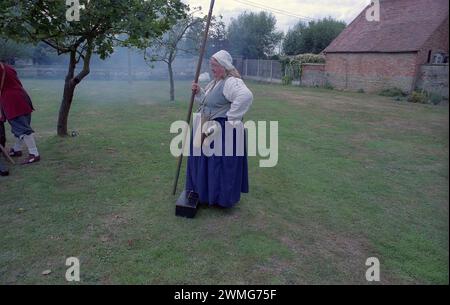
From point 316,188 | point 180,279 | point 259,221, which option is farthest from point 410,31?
point 180,279

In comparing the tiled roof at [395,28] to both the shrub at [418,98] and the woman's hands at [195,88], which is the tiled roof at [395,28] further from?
the woman's hands at [195,88]

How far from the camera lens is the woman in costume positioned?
3.60 meters

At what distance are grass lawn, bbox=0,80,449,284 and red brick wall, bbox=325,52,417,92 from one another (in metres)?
12.9

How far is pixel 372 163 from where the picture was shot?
6.38 meters

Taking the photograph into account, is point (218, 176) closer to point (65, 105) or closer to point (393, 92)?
point (65, 105)

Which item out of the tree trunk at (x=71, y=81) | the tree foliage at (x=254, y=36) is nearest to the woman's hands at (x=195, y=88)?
the tree trunk at (x=71, y=81)

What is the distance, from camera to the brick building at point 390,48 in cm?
1794

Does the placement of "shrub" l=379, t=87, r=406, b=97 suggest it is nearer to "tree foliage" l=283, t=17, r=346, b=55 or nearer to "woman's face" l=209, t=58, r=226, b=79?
"tree foliage" l=283, t=17, r=346, b=55

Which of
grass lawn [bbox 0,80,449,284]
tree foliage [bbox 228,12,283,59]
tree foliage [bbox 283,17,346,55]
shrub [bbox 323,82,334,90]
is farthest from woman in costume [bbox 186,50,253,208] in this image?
tree foliage [bbox 228,12,283,59]

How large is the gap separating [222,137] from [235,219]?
3.32 ft

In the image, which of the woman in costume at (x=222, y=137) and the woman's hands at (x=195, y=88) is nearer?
the woman in costume at (x=222, y=137)

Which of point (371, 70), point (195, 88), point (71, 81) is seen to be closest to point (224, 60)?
point (195, 88)

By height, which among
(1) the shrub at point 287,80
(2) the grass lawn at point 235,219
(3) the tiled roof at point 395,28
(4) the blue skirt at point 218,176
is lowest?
(2) the grass lawn at point 235,219
